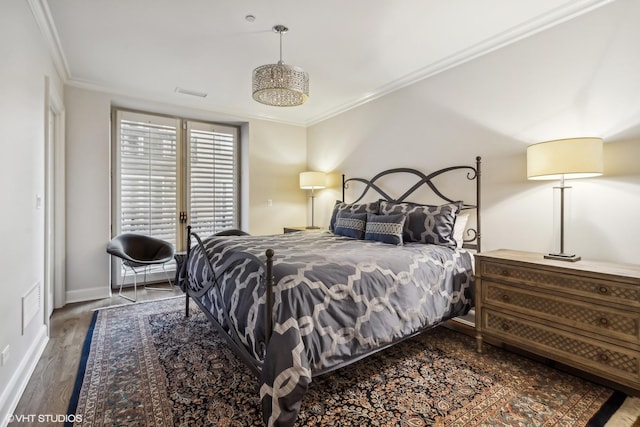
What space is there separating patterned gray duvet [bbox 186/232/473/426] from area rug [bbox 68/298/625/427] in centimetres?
28

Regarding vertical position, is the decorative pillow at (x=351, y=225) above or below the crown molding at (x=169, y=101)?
below

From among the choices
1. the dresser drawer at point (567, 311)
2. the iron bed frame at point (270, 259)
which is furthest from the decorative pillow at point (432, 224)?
the dresser drawer at point (567, 311)

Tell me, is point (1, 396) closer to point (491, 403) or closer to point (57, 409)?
point (57, 409)

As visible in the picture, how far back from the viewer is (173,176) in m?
4.74

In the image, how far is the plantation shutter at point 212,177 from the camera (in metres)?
A: 4.91

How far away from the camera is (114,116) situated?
433 cm

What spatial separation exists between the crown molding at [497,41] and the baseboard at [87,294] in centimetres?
422

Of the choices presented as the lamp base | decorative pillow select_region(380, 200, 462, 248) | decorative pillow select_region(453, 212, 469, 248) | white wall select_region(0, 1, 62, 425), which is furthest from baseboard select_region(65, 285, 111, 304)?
the lamp base

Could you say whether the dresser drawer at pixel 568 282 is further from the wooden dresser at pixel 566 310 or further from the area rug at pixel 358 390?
the area rug at pixel 358 390

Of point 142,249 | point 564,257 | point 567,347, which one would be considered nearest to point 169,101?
point 142,249

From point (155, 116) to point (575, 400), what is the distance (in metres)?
5.48

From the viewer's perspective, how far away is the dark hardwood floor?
179 cm

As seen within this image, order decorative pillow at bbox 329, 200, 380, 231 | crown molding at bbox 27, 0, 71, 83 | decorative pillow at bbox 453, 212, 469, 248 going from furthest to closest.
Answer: decorative pillow at bbox 329, 200, 380, 231, decorative pillow at bbox 453, 212, 469, 248, crown molding at bbox 27, 0, 71, 83

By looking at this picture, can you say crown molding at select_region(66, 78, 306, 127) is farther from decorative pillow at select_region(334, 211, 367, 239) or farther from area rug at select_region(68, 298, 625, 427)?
area rug at select_region(68, 298, 625, 427)
